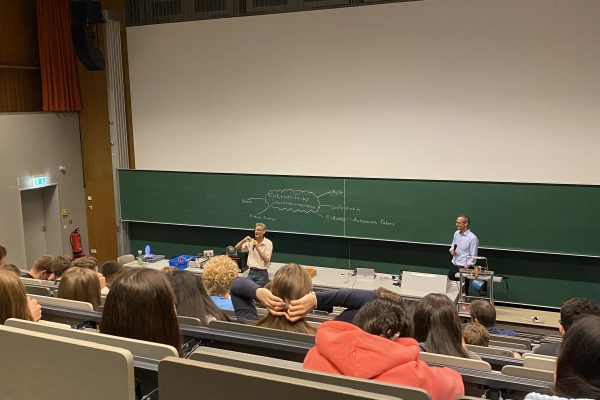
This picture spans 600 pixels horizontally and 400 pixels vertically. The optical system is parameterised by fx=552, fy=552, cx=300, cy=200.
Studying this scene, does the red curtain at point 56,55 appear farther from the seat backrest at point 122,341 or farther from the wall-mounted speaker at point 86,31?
the seat backrest at point 122,341

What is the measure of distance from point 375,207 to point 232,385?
23.1 feet

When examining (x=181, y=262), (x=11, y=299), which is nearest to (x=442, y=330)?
(x=11, y=299)

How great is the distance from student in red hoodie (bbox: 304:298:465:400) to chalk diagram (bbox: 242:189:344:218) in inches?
262

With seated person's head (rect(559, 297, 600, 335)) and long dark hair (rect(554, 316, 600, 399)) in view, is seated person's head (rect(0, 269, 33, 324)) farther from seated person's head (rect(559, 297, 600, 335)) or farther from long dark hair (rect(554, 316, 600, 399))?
seated person's head (rect(559, 297, 600, 335))

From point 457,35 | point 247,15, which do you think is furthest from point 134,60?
point 457,35

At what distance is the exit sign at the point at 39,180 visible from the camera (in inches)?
374

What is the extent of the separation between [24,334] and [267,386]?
2.81 ft

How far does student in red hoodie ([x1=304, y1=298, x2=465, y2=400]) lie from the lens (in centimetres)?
176

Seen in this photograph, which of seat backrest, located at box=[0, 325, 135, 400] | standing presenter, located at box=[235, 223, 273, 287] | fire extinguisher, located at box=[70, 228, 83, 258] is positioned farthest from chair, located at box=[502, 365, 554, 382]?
fire extinguisher, located at box=[70, 228, 83, 258]

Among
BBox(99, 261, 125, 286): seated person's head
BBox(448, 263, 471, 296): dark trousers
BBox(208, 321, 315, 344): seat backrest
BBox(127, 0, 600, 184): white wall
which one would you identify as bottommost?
BBox(448, 263, 471, 296): dark trousers

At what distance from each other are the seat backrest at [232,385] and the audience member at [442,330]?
1785 millimetres

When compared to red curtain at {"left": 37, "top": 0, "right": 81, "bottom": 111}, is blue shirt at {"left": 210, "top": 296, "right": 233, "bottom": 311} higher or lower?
lower

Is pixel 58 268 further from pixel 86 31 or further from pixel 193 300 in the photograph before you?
pixel 86 31

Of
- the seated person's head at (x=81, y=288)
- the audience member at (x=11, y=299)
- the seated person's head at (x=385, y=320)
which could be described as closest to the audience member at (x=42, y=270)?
the seated person's head at (x=81, y=288)
